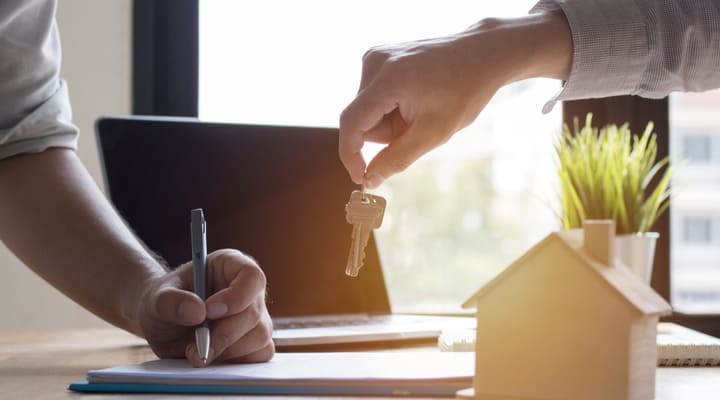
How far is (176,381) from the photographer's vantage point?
0.83 meters

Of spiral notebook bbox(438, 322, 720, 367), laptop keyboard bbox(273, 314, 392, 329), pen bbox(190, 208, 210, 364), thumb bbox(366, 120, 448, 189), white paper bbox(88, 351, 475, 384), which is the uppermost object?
thumb bbox(366, 120, 448, 189)

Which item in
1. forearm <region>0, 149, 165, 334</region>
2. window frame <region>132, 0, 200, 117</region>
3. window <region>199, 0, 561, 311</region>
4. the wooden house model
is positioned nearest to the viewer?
the wooden house model

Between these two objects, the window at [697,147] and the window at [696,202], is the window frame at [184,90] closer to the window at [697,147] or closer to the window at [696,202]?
the window at [696,202]

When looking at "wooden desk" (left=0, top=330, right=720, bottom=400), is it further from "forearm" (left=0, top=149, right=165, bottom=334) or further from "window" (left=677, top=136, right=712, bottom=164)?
"window" (left=677, top=136, right=712, bottom=164)

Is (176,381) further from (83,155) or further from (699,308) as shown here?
(699,308)

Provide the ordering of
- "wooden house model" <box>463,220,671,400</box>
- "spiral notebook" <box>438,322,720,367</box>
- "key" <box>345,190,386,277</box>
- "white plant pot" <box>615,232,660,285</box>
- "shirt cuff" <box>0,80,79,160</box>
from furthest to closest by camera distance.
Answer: "white plant pot" <box>615,232,660,285</box> → "shirt cuff" <box>0,80,79,160</box> → "spiral notebook" <box>438,322,720,367</box> → "key" <box>345,190,386,277</box> → "wooden house model" <box>463,220,671,400</box>

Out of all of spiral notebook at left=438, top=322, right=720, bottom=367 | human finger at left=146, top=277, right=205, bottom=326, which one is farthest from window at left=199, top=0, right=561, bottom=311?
human finger at left=146, top=277, right=205, bottom=326

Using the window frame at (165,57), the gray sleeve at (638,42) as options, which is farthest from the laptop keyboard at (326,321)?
the window frame at (165,57)

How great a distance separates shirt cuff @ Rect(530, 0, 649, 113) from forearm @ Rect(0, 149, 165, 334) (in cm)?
59

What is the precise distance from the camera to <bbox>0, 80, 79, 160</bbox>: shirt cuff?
51.0 inches

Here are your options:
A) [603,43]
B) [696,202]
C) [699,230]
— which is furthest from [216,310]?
[699,230]

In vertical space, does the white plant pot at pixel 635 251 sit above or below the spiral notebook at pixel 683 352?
above

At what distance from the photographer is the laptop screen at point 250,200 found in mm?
1471

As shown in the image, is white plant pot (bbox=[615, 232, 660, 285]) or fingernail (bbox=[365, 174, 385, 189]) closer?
fingernail (bbox=[365, 174, 385, 189])
